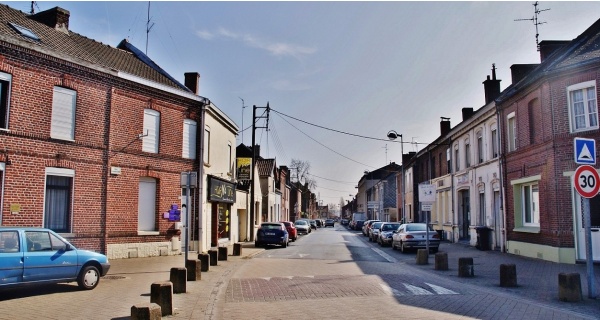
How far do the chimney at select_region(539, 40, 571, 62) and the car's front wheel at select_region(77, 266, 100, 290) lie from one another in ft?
66.0

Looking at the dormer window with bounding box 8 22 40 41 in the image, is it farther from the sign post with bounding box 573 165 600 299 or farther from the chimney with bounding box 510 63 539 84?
the chimney with bounding box 510 63 539 84

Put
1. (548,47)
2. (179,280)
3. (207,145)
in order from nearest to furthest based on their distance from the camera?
(179,280)
(548,47)
(207,145)

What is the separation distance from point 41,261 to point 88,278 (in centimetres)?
129

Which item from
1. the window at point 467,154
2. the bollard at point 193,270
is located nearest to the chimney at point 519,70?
the window at point 467,154

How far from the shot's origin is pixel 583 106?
1741cm

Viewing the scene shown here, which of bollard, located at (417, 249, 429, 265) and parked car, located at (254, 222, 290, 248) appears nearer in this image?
bollard, located at (417, 249, 429, 265)

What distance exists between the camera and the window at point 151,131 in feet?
66.6

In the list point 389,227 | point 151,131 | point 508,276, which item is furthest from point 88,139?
point 389,227

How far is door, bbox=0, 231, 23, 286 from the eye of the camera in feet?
32.6

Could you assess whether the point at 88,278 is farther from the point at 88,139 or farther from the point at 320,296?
the point at 88,139

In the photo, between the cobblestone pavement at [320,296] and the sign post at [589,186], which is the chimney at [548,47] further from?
the sign post at [589,186]

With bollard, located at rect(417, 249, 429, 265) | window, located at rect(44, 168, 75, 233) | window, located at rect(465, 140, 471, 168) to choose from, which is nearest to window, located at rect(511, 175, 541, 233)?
bollard, located at rect(417, 249, 429, 265)

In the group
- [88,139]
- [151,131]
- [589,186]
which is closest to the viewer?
[589,186]

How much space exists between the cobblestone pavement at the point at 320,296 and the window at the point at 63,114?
16.3 ft
